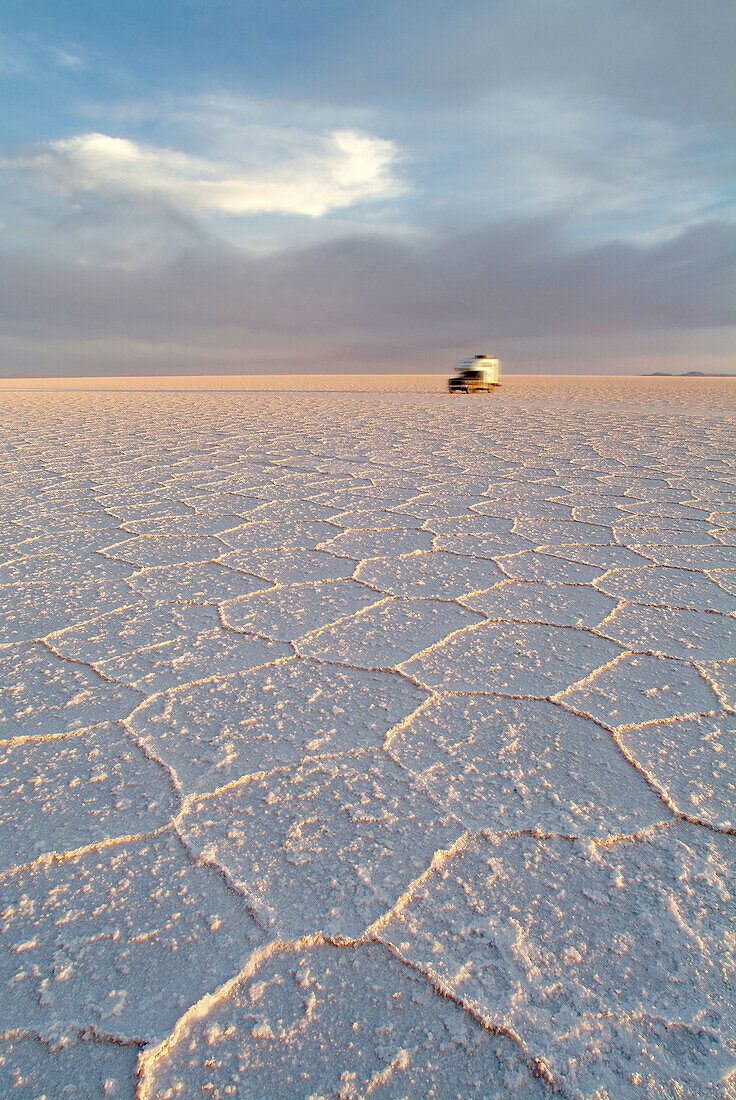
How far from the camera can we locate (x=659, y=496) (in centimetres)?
295

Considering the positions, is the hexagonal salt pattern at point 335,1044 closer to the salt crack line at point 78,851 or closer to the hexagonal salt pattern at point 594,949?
the hexagonal salt pattern at point 594,949

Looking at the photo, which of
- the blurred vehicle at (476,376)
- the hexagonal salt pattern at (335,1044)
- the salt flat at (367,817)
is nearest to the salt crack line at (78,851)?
the salt flat at (367,817)

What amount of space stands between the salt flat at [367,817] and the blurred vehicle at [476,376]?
9.90 metres

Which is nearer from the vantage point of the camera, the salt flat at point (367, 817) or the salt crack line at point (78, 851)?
the salt flat at point (367, 817)

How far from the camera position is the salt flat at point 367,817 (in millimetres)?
615

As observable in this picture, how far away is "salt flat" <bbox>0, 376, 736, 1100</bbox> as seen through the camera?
62 centimetres

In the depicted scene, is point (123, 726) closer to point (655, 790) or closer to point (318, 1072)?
point (318, 1072)

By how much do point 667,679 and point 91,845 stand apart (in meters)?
1.08

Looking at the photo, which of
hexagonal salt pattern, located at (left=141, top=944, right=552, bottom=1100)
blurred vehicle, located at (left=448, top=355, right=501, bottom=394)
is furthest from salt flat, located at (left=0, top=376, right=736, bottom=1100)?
blurred vehicle, located at (left=448, top=355, right=501, bottom=394)

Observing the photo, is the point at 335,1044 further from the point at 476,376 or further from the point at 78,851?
the point at 476,376

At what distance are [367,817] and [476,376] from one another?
11.5 m

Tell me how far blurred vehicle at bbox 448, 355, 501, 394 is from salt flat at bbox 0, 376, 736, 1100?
9.90 metres

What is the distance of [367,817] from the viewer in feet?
2.96

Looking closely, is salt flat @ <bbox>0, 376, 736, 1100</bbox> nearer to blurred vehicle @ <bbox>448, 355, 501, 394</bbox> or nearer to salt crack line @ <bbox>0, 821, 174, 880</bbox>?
salt crack line @ <bbox>0, 821, 174, 880</bbox>
